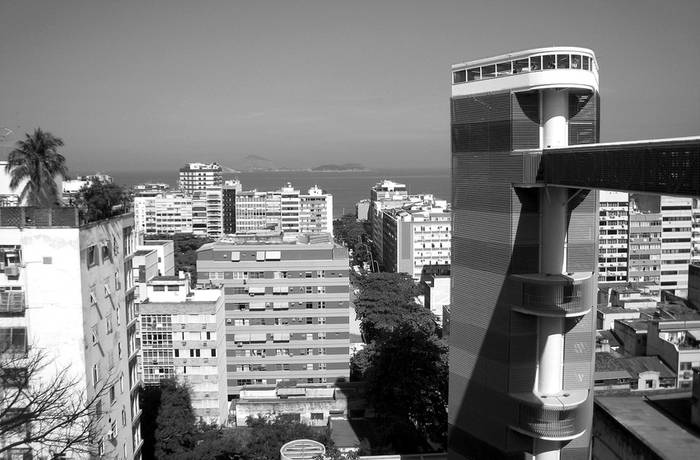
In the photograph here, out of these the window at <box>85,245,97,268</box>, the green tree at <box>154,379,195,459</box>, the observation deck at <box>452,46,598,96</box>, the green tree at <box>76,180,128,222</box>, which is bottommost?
the green tree at <box>154,379,195,459</box>

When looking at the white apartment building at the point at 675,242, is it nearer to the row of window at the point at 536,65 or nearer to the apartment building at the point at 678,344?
the apartment building at the point at 678,344

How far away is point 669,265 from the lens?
41.7 metres

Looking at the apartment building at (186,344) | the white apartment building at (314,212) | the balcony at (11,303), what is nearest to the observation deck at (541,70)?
the balcony at (11,303)

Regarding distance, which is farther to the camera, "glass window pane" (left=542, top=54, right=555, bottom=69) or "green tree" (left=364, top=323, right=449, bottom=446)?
"green tree" (left=364, top=323, right=449, bottom=446)

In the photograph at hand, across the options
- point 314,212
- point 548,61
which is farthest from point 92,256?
point 314,212

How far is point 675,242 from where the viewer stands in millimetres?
41219

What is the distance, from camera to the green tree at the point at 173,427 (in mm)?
18344

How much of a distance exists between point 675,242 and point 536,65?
36185 millimetres

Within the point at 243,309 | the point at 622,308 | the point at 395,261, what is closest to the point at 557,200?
the point at 243,309

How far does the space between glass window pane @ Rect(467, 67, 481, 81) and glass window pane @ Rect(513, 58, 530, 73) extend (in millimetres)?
788

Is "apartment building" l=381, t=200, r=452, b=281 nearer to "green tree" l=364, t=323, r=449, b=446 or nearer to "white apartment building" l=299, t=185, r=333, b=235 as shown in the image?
"white apartment building" l=299, t=185, r=333, b=235

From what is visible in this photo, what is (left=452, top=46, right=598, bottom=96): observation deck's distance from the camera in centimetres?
991

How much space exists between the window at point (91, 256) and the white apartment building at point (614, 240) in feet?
119

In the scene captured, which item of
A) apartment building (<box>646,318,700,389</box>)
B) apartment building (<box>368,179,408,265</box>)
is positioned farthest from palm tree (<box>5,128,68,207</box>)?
apartment building (<box>368,179,408,265</box>)
